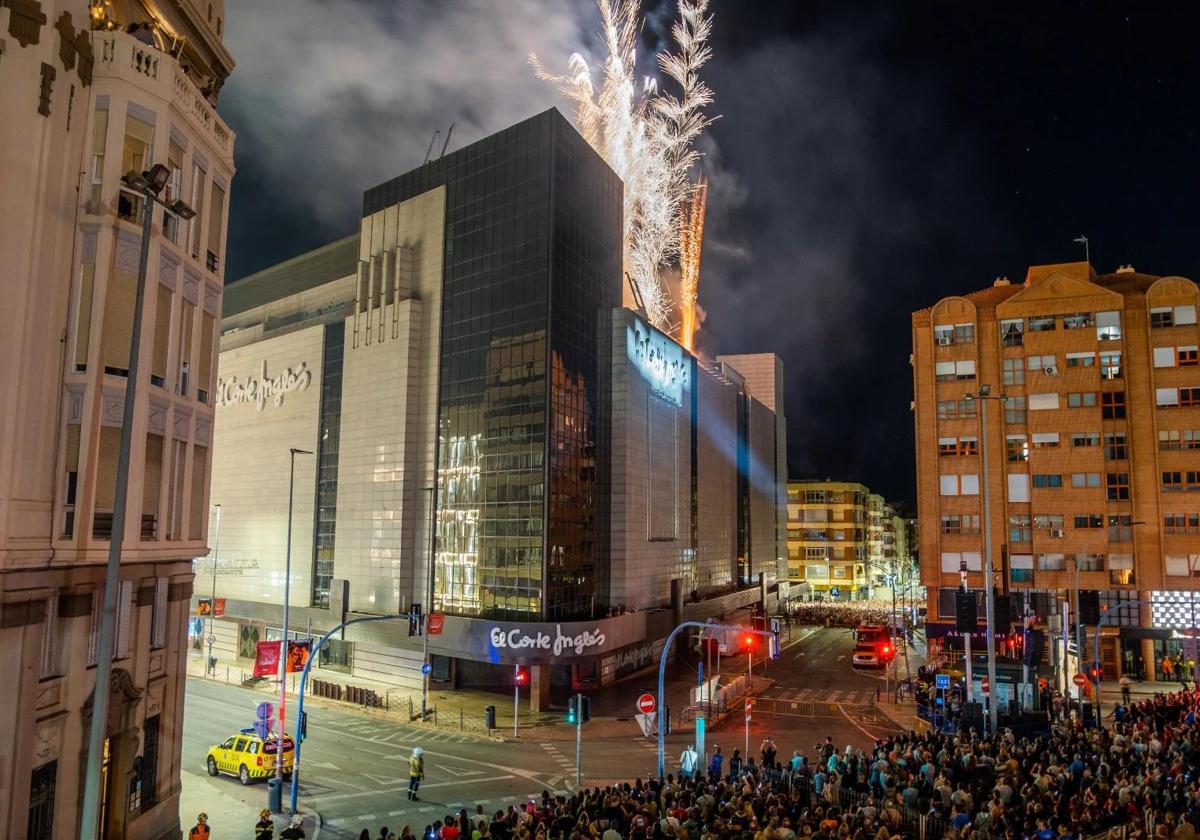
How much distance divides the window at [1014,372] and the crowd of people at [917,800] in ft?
135

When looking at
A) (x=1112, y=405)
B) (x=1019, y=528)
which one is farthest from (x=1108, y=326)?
(x=1019, y=528)

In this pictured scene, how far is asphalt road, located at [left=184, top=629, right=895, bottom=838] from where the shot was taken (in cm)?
2898

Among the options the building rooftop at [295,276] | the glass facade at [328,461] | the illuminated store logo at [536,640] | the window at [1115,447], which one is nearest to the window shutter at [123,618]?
the illuminated store logo at [536,640]

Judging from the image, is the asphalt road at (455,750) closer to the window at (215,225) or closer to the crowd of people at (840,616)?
the window at (215,225)

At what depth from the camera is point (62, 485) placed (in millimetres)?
19484

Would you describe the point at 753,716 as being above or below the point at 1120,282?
below

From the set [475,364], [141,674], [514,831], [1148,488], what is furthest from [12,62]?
[1148,488]

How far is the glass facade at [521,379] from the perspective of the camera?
51.3 m

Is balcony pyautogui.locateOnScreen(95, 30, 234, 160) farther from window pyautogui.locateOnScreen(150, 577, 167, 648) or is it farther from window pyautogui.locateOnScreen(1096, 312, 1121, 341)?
window pyautogui.locateOnScreen(1096, 312, 1121, 341)

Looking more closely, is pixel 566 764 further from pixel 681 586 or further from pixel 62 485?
pixel 681 586

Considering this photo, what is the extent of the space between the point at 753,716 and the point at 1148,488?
38.3 metres

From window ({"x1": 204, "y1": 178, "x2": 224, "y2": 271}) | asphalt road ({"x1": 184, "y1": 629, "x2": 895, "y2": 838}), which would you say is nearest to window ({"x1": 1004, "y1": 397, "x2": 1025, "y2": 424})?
asphalt road ({"x1": 184, "y1": 629, "x2": 895, "y2": 838})

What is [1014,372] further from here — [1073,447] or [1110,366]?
[1073,447]

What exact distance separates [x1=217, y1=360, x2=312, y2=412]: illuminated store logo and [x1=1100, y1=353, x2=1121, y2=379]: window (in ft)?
203
